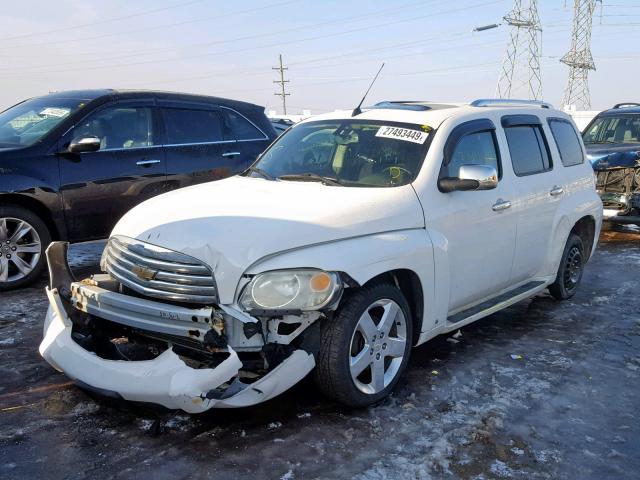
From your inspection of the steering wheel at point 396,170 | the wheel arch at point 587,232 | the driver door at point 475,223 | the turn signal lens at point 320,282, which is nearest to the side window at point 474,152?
the driver door at point 475,223

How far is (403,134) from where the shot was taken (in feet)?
14.5

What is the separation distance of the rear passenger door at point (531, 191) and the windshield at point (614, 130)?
5.97m

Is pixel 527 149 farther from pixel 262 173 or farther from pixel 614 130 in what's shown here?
pixel 614 130

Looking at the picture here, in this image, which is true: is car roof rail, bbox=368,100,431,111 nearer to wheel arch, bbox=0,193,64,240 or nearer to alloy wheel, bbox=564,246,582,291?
alloy wheel, bbox=564,246,582,291

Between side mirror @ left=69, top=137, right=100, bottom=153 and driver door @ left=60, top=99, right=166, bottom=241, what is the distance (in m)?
0.14

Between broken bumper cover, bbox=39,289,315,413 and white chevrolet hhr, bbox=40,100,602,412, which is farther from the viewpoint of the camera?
white chevrolet hhr, bbox=40,100,602,412

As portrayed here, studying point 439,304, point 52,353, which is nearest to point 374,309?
point 439,304

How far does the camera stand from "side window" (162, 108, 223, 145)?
268 inches

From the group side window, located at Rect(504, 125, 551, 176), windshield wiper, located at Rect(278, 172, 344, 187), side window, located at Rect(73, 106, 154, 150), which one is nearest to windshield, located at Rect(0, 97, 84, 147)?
side window, located at Rect(73, 106, 154, 150)

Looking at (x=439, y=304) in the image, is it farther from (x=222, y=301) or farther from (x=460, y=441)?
(x=222, y=301)

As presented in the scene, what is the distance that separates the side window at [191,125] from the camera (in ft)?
22.3

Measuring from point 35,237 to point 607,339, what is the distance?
5116 mm

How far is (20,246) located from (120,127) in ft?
5.09

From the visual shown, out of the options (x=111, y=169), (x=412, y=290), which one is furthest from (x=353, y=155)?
(x=111, y=169)
